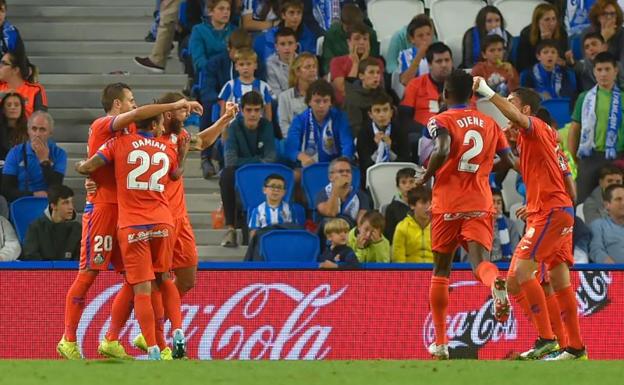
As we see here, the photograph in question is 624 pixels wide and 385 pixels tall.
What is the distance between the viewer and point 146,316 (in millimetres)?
11789

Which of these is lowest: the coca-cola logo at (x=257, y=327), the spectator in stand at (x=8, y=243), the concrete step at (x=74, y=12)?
the coca-cola logo at (x=257, y=327)

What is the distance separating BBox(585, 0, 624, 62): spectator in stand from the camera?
18453mm

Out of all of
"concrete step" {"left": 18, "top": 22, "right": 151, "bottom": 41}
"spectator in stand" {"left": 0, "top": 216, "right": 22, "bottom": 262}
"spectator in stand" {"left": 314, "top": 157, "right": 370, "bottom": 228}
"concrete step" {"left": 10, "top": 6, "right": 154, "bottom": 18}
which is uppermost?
"concrete step" {"left": 10, "top": 6, "right": 154, "bottom": 18}

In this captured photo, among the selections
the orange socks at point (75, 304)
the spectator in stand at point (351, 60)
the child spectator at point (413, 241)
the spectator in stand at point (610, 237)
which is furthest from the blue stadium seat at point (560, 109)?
the orange socks at point (75, 304)

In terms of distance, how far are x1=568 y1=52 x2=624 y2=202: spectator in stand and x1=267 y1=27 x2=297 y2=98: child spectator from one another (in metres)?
3.32

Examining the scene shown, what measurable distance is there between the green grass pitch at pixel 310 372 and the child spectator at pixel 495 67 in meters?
7.30

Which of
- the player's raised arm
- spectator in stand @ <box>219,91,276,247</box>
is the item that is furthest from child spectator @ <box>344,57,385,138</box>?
the player's raised arm

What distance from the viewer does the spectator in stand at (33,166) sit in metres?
16.5

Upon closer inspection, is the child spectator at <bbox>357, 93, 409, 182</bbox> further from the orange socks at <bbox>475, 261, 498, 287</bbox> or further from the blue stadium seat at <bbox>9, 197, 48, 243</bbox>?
the orange socks at <bbox>475, 261, 498, 287</bbox>

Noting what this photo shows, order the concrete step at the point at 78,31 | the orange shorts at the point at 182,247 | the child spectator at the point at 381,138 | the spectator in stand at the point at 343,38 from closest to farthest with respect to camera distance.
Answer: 1. the orange shorts at the point at 182,247
2. the child spectator at the point at 381,138
3. the spectator in stand at the point at 343,38
4. the concrete step at the point at 78,31

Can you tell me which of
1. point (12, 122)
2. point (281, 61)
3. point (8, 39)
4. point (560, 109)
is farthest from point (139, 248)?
point (560, 109)

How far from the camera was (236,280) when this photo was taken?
14.1 metres

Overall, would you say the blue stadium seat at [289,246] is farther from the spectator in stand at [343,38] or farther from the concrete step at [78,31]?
the concrete step at [78,31]

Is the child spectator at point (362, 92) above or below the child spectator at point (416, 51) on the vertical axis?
below
